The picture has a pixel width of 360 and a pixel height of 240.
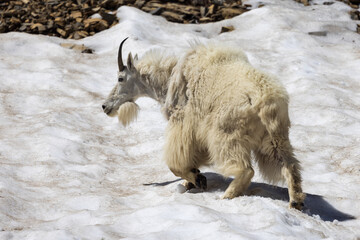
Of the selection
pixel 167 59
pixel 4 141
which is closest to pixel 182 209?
pixel 167 59

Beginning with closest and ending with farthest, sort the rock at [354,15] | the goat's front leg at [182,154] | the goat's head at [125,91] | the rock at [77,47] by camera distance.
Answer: the goat's front leg at [182,154]
the goat's head at [125,91]
the rock at [77,47]
the rock at [354,15]

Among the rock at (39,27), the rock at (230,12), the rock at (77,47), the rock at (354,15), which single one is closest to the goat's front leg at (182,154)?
the rock at (77,47)

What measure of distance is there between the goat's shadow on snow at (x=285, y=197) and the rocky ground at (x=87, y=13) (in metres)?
7.95

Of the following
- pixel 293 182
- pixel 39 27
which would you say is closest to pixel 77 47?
pixel 39 27

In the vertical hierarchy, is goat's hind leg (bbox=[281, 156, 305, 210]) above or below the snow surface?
above

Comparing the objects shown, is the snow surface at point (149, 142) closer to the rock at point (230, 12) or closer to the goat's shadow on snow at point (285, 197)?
the goat's shadow on snow at point (285, 197)

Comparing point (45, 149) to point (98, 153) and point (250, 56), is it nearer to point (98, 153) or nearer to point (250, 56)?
point (98, 153)

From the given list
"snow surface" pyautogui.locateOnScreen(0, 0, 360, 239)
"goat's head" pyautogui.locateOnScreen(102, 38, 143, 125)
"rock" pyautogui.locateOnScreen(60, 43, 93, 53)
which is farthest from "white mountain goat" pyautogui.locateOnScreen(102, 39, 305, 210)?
"rock" pyautogui.locateOnScreen(60, 43, 93, 53)

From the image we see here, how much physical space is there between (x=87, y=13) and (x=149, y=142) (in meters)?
6.49

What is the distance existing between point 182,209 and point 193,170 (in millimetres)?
1112

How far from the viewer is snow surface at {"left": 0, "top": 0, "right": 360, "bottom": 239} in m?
4.44

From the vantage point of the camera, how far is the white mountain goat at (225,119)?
16.3ft

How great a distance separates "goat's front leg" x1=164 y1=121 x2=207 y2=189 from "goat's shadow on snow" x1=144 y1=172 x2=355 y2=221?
16 cm

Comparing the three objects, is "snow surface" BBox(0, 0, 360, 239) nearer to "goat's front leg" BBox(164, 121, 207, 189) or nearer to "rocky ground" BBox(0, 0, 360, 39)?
"goat's front leg" BBox(164, 121, 207, 189)
